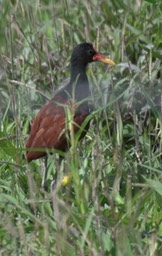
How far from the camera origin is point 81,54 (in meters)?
5.88

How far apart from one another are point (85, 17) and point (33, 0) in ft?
2.05

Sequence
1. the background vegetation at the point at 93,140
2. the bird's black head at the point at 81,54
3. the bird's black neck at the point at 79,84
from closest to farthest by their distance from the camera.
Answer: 1. the background vegetation at the point at 93,140
2. the bird's black neck at the point at 79,84
3. the bird's black head at the point at 81,54

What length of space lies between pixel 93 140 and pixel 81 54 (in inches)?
29.6

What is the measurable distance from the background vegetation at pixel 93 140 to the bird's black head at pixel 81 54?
0.32ft

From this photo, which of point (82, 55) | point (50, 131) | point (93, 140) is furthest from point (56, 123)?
point (82, 55)

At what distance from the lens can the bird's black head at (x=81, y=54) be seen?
5.87 meters

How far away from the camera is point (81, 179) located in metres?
4.54

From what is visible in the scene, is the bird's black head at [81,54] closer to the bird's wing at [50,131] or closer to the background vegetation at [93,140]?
the background vegetation at [93,140]

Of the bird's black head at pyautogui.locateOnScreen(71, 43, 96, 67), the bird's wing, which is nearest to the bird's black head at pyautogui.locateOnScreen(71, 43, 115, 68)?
the bird's black head at pyautogui.locateOnScreen(71, 43, 96, 67)

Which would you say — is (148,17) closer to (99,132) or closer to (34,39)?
(34,39)

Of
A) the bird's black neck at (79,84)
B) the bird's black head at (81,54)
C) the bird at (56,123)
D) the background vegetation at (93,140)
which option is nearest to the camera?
the background vegetation at (93,140)

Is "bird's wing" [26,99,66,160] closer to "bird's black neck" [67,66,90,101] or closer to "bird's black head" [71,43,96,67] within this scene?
"bird's black neck" [67,66,90,101]

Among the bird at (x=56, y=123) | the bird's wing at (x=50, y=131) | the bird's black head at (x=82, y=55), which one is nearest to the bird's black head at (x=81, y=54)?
the bird's black head at (x=82, y=55)

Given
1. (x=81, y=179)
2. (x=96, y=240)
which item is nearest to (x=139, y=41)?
(x=81, y=179)
